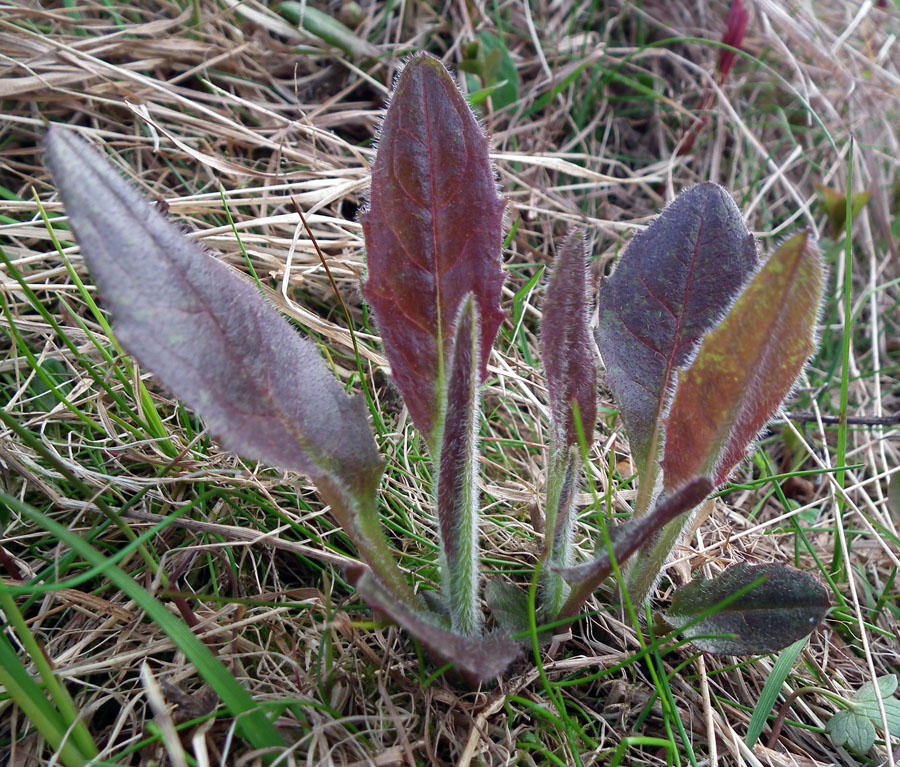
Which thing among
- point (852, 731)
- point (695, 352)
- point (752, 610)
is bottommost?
point (852, 731)

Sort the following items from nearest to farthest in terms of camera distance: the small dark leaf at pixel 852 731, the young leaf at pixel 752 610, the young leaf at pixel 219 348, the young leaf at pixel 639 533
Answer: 1. the young leaf at pixel 219 348
2. the young leaf at pixel 639 533
3. the young leaf at pixel 752 610
4. the small dark leaf at pixel 852 731

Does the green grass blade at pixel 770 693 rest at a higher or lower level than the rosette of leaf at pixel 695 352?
lower

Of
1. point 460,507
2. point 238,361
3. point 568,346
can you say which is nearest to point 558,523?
point 460,507

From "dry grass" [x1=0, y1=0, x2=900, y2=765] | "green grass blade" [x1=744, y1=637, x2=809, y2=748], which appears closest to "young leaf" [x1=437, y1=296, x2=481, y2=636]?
"dry grass" [x1=0, y1=0, x2=900, y2=765]

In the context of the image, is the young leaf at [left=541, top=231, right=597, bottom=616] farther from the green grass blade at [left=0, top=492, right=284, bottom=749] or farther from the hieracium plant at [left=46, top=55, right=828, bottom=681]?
the green grass blade at [left=0, top=492, right=284, bottom=749]

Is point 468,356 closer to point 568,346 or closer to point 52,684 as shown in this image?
point 568,346

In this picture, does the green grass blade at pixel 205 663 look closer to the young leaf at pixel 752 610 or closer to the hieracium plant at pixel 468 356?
the hieracium plant at pixel 468 356

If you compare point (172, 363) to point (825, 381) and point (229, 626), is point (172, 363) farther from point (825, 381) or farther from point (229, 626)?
point (825, 381)

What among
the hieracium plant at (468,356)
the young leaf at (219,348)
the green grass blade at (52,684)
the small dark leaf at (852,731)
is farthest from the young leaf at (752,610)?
the green grass blade at (52,684)
